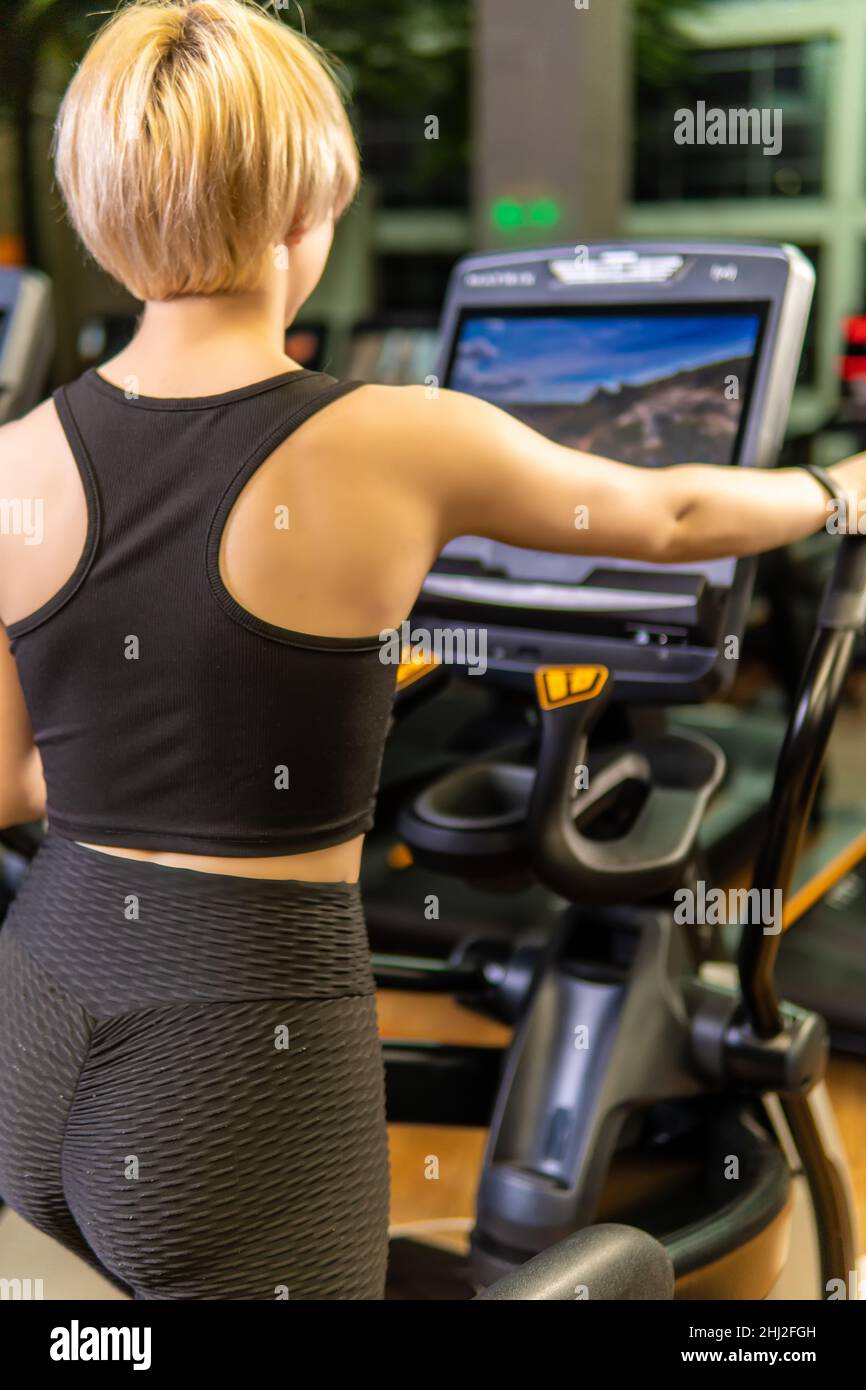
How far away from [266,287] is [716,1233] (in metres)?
1.16

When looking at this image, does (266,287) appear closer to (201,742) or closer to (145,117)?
(145,117)

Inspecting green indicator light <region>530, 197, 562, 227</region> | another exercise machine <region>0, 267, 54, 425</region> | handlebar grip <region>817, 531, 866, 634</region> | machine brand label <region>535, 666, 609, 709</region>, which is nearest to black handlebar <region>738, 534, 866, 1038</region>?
handlebar grip <region>817, 531, 866, 634</region>

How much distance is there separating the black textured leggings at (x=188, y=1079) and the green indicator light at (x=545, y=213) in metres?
4.37

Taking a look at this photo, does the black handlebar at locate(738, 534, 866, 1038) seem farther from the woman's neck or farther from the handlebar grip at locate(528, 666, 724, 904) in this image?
the woman's neck

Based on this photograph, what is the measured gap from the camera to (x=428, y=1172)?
1.76 meters

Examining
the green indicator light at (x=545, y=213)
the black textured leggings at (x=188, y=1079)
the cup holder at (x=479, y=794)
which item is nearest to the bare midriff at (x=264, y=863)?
the black textured leggings at (x=188, y=1079)

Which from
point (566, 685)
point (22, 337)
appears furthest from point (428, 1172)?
point (22, 337)

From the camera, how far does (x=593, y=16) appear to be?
487cm

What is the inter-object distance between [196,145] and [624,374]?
0.91 m

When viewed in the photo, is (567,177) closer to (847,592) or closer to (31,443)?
(847,592)

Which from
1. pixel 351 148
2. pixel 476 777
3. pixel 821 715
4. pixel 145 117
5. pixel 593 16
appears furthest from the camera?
pixel 593 16

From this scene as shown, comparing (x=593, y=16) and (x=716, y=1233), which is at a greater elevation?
(x=593, y=16)

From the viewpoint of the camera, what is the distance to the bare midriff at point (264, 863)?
3.49 feet
